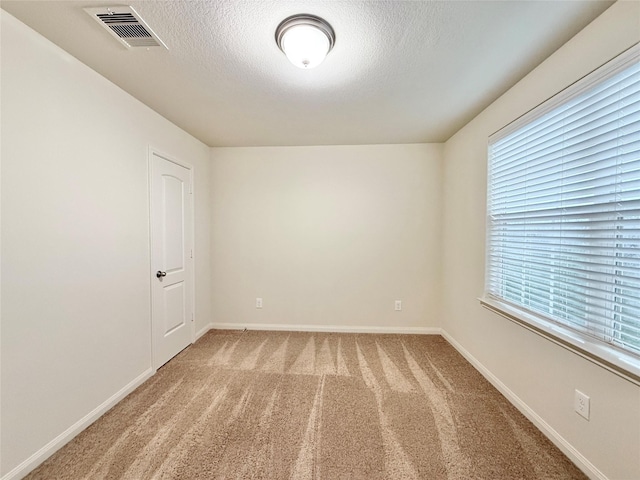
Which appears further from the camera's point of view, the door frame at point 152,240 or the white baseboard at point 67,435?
the door frame at point 152,240

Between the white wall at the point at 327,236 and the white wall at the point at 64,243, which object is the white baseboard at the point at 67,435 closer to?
the white wall at the point at 64,243

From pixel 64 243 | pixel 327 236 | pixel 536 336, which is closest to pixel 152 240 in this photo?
pixel 64 243

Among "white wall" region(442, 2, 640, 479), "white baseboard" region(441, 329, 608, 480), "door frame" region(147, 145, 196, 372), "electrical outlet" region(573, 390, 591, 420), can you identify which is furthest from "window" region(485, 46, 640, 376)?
"door frame" region(147, 145, 196, 372)

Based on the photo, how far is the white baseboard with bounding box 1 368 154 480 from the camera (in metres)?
1.39

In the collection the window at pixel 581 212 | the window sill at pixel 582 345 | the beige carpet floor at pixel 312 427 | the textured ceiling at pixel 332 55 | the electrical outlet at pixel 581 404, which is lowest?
Answer: the beige carpet floor at pixel 312 427

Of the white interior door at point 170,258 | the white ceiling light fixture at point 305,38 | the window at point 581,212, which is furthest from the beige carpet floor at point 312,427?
the white ceiling light fixture at point 305,38

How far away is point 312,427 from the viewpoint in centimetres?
175

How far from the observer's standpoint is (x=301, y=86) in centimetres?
198

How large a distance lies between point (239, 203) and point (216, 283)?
44.9 inches

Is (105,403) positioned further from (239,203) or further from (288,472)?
(239,203)

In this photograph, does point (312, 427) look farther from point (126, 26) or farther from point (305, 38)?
point (126, 26)

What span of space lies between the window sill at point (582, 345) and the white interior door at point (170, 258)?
304cm

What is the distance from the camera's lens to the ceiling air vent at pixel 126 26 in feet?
4.31

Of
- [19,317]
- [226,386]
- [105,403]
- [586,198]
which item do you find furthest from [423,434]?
[19,317]
